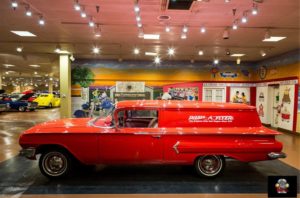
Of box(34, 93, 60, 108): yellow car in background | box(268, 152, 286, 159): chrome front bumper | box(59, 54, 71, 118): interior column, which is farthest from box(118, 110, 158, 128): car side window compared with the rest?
box(34, 93, 60, 108): yellow car in background

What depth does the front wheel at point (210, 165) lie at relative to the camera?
422 cm

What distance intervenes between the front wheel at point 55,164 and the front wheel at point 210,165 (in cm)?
228

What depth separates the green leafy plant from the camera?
1084 cm

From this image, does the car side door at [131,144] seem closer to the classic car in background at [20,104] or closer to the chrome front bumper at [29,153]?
the chrome front bumper at [29,153]

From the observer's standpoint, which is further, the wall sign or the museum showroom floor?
the wall sign

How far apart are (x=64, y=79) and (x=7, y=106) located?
853 centimetres

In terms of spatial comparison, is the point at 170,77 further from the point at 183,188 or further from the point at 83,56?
the point at 183,188

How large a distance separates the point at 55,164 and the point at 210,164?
2.75 meters

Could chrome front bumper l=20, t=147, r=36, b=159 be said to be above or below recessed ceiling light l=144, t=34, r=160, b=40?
below

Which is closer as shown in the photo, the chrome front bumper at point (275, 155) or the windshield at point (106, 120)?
the chrome front bumper at point (275, 155)

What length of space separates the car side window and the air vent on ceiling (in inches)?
75.3

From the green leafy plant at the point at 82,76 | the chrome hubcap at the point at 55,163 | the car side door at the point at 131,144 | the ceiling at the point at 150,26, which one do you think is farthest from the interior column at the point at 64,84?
the car side door at the point at 131,144

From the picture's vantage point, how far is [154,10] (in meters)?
4.55

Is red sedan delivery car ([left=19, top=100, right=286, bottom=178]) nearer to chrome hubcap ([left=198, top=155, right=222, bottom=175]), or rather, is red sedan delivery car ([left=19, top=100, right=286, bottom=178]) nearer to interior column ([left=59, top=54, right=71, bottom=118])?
chrome hubcap ([left=198, top=155, right=222, bottom=175])
